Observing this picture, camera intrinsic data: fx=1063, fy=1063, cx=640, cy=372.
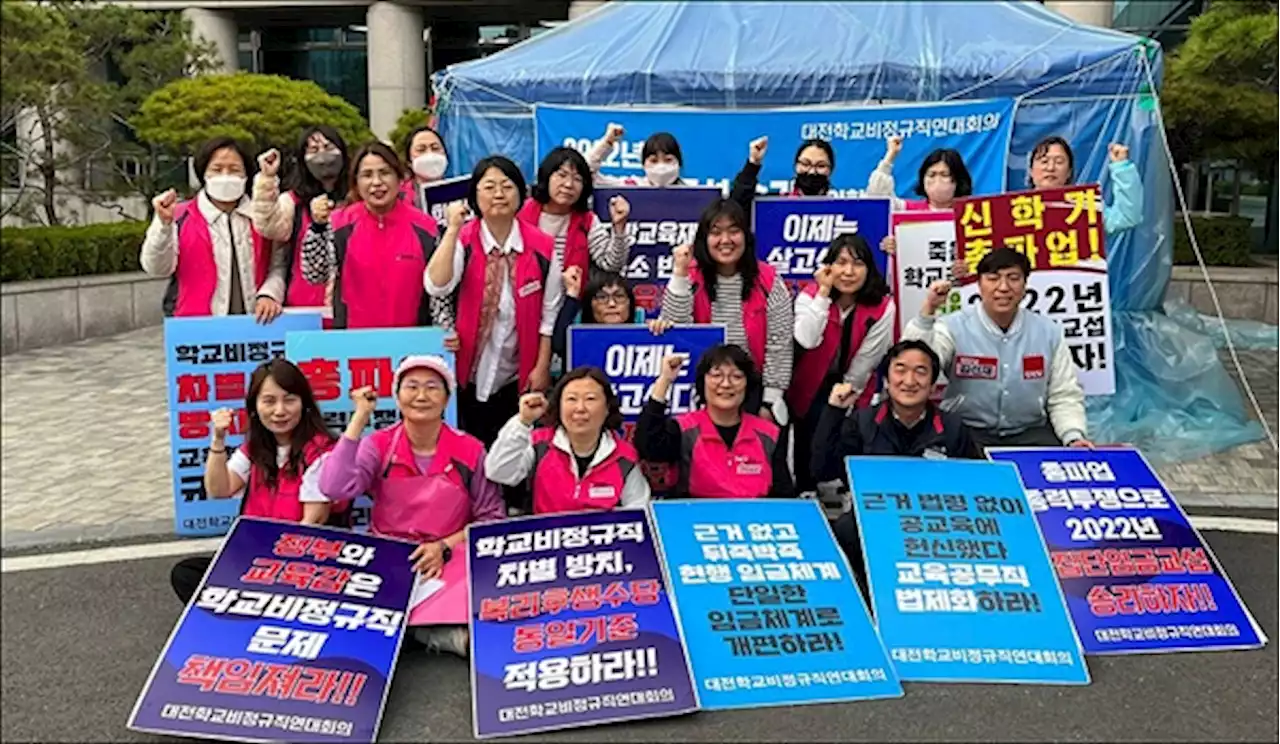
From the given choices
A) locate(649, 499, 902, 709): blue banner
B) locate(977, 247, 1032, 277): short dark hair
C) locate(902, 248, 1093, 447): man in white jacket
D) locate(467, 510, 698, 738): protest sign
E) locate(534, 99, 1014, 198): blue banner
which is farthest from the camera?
locate(534, 99, 1014, 198): blue banner

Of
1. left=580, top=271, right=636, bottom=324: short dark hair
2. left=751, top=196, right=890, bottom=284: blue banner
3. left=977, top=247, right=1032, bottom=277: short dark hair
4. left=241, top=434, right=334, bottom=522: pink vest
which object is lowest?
left=241, top=434, right=334, bottom=522: pink vest

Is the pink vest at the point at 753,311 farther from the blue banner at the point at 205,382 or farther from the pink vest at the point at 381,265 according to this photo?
the blue banner at the point at 205,382

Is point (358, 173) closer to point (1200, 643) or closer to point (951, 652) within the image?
point (951, 652)

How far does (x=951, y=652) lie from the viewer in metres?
3.56

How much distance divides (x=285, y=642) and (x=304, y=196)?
7.50 feet

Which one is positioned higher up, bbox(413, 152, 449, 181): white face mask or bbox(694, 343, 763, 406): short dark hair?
bbox(413, 152, 449, 181): white face mask

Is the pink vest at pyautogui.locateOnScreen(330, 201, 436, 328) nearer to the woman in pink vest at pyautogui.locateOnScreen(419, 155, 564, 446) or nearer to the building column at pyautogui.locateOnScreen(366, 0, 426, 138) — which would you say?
the woman in pink vest at pyautogui.locateOnScreen(419, 155, 564, 446)

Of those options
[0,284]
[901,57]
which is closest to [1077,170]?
[901,57]

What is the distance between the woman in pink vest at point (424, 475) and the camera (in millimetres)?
3879

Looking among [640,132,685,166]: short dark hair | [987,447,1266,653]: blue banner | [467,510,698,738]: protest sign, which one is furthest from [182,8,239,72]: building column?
[987,447,1266,653]: blue banner

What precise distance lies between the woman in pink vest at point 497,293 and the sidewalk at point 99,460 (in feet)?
5.97

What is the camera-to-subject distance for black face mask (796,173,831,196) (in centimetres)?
582

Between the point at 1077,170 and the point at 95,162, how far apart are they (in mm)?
11629

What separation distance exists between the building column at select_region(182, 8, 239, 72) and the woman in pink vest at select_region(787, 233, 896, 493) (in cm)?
2090
